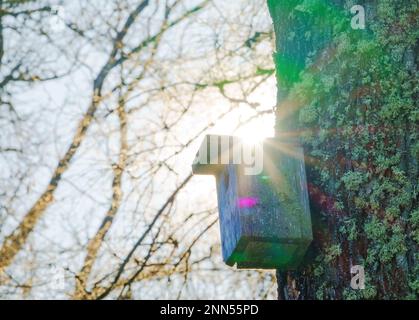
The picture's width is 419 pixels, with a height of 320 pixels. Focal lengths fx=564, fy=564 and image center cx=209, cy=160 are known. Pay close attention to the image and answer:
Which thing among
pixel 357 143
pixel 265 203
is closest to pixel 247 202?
pixel 265 203

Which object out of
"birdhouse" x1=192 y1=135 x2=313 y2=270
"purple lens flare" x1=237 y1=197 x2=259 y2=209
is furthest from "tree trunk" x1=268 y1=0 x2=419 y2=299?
"purple lens flare" x1=237 y1=197 x2=259 y2=209

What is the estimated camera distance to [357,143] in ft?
5.24

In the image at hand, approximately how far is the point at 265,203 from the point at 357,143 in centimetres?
33

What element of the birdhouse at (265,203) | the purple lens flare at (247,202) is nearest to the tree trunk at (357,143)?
the birdhouse at (265,203)

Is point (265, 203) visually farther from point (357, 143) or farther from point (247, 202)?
point (357, 143)

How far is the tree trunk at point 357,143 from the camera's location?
56.4 inches

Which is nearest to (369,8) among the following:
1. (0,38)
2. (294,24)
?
(294,24)

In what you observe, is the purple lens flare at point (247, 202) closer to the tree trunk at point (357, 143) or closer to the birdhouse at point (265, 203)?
the birdhouse at point (265, 203)

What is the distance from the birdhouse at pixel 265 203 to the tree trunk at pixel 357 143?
0.14ft

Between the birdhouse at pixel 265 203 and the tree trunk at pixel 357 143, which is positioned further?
the birdhouse at pixel 265 203

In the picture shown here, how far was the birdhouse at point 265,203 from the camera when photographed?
169 centimetres

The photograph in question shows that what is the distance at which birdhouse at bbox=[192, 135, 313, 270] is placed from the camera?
5.54 ft

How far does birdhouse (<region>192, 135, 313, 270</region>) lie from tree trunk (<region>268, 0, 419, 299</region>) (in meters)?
0.04
